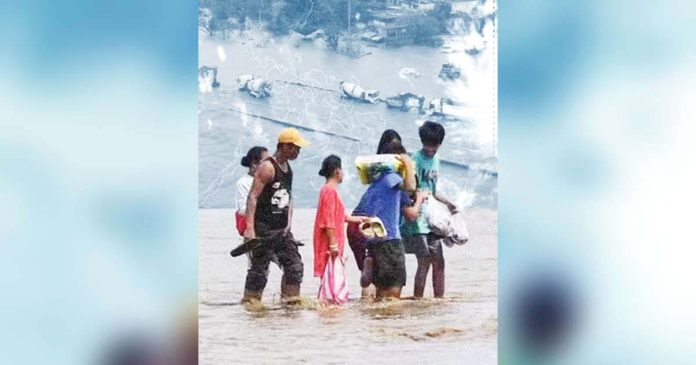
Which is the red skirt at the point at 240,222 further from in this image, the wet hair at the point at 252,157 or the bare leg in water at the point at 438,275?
the bare leg in water at the point at 438,275

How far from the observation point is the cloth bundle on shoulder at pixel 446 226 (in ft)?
12.2

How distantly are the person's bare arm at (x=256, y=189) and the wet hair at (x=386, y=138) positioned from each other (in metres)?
0.45

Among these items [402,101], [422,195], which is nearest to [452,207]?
[422,195]

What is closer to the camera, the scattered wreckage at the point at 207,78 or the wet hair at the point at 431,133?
the scattered wreckage at the point at 207,78

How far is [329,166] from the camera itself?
144 inches

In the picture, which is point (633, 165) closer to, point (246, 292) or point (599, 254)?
point (599, 254)

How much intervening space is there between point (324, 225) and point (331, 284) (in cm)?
24

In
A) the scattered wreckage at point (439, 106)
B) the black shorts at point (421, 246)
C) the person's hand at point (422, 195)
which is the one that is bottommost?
the black shorts at point (421, 246)

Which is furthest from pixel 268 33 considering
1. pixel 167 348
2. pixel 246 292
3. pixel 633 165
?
pixel 633 165

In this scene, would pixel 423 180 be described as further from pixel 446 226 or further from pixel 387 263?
pixel 387 263

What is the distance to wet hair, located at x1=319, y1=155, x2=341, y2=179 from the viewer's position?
366 centimetres

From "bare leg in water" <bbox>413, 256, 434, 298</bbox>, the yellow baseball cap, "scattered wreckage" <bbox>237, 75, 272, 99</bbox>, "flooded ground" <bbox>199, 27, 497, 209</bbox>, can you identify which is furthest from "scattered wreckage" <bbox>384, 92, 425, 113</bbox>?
"bare leg in water" <bbox>413, 256, 434, 298</bbox>

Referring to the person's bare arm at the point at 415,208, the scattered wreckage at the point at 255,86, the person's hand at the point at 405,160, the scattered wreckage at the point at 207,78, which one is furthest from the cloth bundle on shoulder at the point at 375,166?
the scattered wreckage at the point at 207,78

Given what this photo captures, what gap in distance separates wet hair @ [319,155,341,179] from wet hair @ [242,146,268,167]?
26 cm
